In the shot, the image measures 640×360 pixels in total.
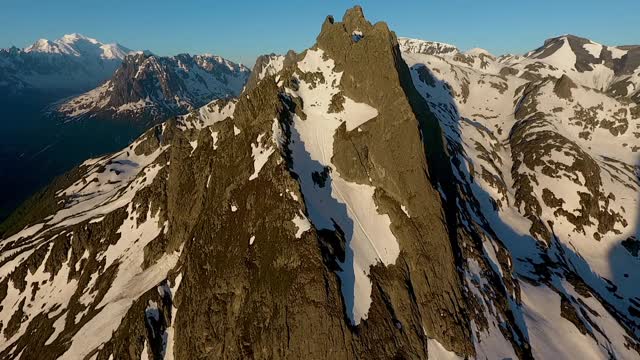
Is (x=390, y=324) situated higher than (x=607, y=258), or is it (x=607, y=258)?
(x=607, y=258)

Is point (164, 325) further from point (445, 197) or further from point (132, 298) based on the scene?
point (445, 197)

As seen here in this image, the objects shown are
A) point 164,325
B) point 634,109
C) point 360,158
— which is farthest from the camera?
point 634,109

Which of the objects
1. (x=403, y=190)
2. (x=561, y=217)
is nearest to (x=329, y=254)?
(x=403, y=190)

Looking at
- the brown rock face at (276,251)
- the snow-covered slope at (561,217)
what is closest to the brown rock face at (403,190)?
the brown rock face at (276,251)

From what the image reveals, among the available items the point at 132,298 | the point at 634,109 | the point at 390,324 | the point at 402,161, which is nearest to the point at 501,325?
the point at 390,324

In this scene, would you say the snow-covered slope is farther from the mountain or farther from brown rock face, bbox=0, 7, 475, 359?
brown rock face, bbox=0, 7, 475, 359

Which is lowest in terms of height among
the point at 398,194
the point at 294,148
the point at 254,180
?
the point at 254,180

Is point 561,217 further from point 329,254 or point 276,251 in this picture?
point 276,251

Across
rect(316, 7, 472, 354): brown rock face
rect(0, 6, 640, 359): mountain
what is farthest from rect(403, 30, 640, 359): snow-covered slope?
rect(316, 7, 472, 354): brown rock face
